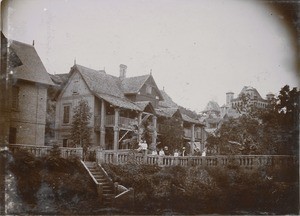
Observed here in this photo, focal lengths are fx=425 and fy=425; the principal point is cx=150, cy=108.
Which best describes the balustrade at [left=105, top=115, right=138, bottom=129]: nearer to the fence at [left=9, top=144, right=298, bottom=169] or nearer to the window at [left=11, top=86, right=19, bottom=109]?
the fence at [left=9, top=144, right=298, bottom=169]

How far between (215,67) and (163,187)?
163 cm

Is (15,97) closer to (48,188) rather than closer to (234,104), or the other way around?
(48,188)

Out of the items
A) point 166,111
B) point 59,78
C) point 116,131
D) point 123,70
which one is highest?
point 123,70

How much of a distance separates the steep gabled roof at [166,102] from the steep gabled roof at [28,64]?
1433 millimetres

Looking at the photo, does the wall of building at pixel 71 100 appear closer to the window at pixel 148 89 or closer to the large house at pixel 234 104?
the window at pixel 148 89

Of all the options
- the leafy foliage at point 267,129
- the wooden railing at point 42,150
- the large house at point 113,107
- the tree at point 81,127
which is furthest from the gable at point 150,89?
the wooden railing at point 42,150

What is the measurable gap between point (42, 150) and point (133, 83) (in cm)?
150

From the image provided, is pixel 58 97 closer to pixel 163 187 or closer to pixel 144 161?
pixel 144 161

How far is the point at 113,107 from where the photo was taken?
228 inches

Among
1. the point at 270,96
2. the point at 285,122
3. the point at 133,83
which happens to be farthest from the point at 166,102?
the point at 285,122

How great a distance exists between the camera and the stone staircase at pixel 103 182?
5137mm

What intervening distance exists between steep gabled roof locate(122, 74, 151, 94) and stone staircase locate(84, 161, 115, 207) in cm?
116

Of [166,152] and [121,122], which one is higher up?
[121,122]

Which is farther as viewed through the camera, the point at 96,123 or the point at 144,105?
the point at 144,105
